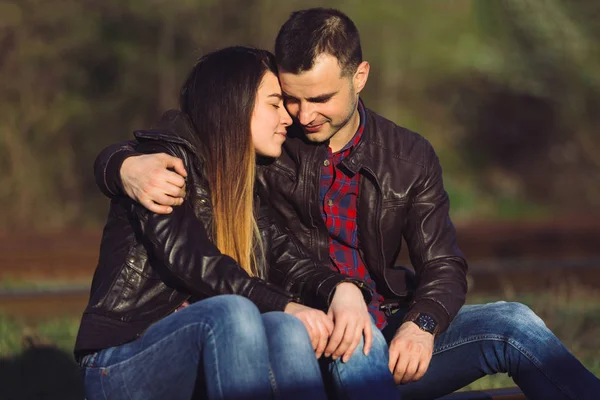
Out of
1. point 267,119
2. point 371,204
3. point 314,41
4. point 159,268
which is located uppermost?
point 314,41

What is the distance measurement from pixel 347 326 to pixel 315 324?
0.11 meters

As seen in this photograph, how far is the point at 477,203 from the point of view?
53.8 feet

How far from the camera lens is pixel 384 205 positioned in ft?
13.1

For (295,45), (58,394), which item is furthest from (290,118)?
(58,394)

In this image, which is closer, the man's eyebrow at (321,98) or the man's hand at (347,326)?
the man's hand at (347,326)

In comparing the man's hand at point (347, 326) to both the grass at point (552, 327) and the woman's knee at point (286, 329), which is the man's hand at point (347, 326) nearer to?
the woman's knee at point (286, 329)

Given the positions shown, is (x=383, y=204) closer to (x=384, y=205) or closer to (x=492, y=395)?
(x=384, y=205)

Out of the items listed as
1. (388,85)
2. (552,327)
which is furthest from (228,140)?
(388,85)

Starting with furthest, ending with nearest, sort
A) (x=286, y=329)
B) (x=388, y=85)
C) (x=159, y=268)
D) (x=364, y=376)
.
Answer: (x=388, y=85), (x=159, y=268), (x=364, y=376), (x=286, y=329)

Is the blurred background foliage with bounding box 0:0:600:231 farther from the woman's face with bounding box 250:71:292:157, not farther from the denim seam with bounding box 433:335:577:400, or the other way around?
the denim seam with bounding box 433:335:577:400

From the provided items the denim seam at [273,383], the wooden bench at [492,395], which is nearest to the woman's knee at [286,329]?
the denim seam at [273,383]

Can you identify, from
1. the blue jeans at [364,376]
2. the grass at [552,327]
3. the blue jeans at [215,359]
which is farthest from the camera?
the grass at [552,327]

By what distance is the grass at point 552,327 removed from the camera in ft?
19.4

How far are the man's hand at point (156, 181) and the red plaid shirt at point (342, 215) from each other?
76 cm
